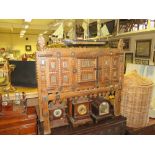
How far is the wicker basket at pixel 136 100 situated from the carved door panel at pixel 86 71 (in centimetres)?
62

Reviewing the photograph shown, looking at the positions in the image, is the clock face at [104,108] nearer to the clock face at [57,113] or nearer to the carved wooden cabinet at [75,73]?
the carved wooden cabinet at [75,73]

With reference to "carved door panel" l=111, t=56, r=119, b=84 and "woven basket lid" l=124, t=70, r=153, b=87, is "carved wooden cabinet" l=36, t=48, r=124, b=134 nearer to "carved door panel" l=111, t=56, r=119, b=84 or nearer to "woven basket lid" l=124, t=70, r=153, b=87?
"carved door panel" l=111, t=56, r=119, b=84

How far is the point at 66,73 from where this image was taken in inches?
60.6

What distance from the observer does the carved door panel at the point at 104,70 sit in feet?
5.52

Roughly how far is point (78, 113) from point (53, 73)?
568mm

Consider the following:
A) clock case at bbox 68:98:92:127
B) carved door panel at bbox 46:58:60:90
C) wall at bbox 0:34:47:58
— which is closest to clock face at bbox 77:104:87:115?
clock case at bbox 68:98:92:127

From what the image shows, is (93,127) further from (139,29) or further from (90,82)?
(139,29)

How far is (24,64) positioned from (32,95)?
40cm

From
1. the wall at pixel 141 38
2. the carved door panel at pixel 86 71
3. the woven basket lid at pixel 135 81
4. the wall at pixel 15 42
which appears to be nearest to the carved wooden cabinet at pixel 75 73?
the carved door panel at pixel 86 71

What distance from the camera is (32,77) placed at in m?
1.85

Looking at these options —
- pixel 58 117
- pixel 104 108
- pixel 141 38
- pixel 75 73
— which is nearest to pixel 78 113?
pixel 58 117

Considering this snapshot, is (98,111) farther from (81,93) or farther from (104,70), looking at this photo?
(104,70)
